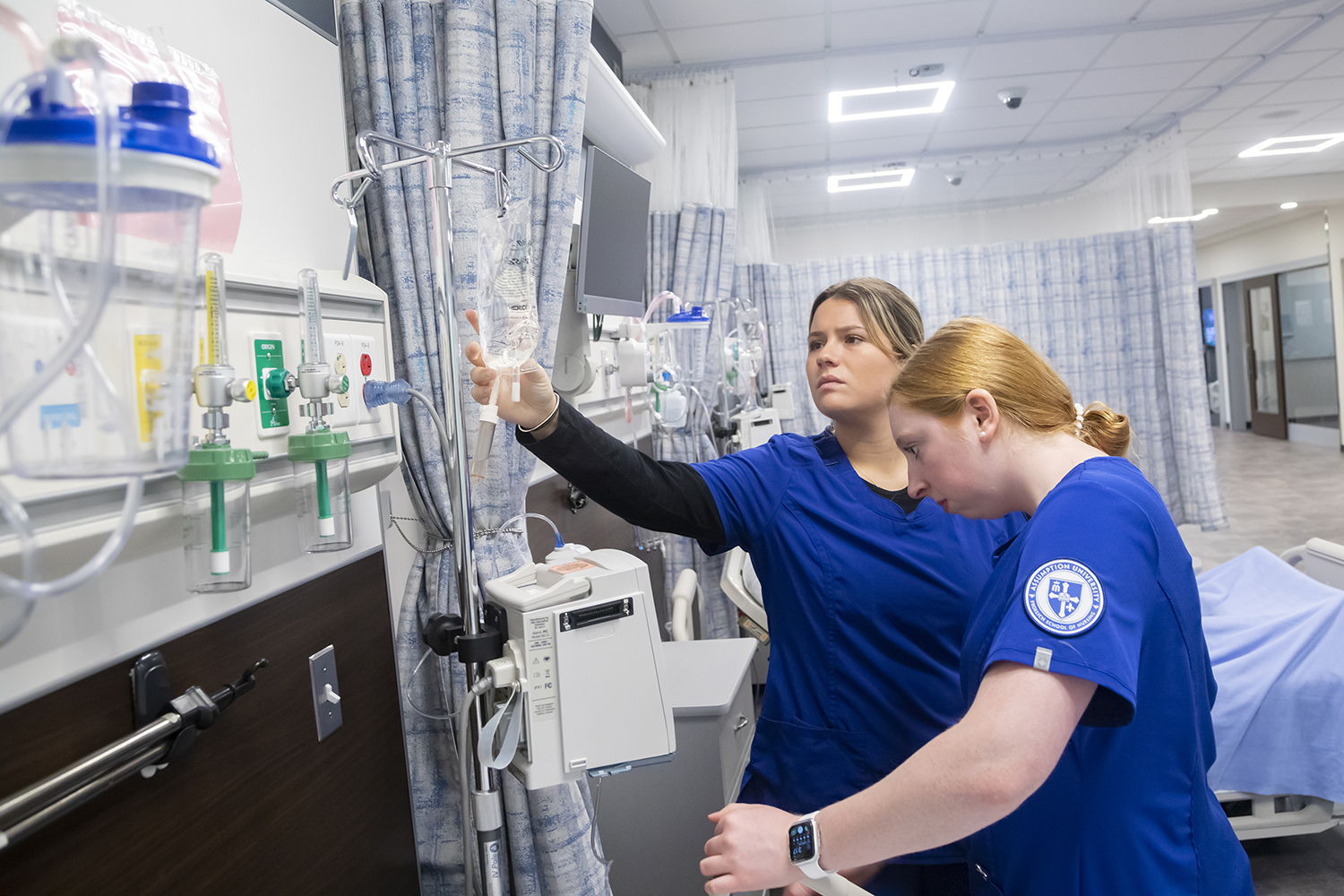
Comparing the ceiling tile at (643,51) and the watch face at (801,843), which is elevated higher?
the ceiling tile at (643,51)

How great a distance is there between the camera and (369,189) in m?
1.66

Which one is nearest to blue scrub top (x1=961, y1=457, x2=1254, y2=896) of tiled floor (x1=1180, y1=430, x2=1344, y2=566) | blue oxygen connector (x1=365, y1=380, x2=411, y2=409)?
blue oxygen connector (x1=365, y1=380, x2=411, y2=409)

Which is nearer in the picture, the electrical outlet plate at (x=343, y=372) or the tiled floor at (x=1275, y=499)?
the electrical outlet plate at (x=343, y=372)

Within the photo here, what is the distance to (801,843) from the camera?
2.94 ft

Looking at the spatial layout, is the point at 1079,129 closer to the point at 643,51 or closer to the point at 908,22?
the point at 908,22

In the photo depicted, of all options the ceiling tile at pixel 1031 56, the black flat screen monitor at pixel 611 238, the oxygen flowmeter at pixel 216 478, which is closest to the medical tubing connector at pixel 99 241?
the oxygen flowmeter at pixel 216 478

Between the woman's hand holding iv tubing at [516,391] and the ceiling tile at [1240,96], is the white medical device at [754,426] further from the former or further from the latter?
the ceiling tile at [1240,96]

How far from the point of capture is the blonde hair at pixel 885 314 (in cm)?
157

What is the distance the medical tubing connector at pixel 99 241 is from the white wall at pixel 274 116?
631 millimetres

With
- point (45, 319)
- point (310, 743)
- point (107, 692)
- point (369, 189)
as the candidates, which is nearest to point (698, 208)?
point (369, 189)

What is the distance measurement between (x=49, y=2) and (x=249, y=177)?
41 centimetres

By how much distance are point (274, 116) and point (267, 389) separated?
0.52 meters

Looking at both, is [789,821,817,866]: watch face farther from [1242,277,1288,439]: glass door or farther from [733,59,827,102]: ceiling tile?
[1242,277,1288,439]: glass door

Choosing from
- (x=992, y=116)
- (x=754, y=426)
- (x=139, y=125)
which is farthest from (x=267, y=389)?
(x=992, y=116)
